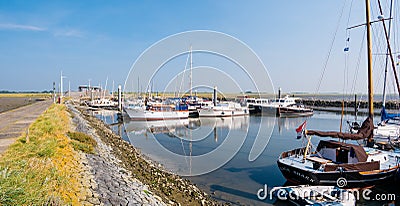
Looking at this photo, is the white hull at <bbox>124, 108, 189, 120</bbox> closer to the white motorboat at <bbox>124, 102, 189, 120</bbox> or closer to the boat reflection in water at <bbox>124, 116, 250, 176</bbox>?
the white motorboat at <bbox>124, 102, 189, 120</bbox>

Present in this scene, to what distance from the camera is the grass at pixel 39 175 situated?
4961 millimetres

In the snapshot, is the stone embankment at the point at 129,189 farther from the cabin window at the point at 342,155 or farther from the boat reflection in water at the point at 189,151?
the cabin window at the point at 342,155

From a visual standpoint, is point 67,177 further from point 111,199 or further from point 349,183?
point 349,183

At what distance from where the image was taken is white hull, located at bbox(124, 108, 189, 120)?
4466cm

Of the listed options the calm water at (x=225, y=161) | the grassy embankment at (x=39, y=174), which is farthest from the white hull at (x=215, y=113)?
the grassy embankment at (x=39, y=174)

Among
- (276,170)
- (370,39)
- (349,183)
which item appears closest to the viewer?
(349,183)

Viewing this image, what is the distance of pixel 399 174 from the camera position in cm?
1282

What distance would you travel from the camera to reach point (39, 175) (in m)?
6.44

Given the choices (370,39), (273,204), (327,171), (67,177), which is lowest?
(273,204)

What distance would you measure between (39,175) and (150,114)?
3875 cm

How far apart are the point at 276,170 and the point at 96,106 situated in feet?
189

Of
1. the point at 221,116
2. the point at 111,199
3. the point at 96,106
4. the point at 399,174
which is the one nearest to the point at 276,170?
the point at 399,174

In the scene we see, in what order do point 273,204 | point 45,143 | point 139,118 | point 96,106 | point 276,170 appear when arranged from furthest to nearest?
point 96,106 < point 139,118 < point 276,170 < point 273,204 < point 45,143

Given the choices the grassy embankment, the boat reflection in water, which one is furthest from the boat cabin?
the grassy embankment
